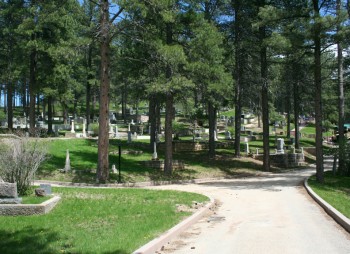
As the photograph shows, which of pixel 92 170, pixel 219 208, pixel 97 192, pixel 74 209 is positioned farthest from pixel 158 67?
pixel 74 209

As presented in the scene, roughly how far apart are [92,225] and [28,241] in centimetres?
156

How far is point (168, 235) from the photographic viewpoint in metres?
7.45

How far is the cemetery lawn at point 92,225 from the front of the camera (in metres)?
6.57

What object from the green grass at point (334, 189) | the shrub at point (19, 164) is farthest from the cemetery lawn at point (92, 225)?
the green grass at point (334, 189)

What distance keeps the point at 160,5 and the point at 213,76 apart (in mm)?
4868

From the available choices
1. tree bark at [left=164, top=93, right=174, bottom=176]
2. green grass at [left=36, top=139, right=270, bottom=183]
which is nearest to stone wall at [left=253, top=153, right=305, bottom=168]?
green grass at [left=36, top=139, right=270, bottom=183]

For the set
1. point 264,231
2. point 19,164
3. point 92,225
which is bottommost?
point 264,231

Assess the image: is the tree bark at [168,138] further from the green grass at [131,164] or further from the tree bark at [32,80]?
the tree bark at [32,80]

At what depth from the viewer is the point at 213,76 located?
1983 centimetres

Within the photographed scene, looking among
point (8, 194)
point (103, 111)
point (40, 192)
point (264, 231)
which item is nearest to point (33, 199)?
point (40, 192)

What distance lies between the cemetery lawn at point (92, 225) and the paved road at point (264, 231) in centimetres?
71

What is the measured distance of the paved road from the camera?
6875 mm

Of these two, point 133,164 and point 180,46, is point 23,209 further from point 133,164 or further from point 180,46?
point 133,164

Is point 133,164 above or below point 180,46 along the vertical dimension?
below
